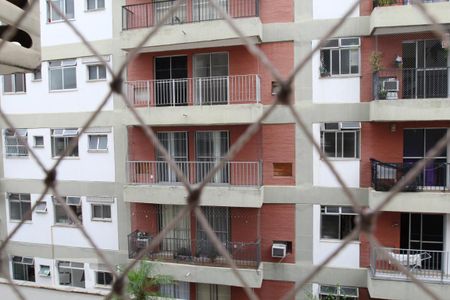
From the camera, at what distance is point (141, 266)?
21.3ft

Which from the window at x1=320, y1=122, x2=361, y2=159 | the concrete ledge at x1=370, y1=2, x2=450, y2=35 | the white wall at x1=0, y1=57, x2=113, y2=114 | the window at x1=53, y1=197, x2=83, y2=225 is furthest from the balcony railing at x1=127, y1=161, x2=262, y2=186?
the concrete ledge at x1=370, y1=2, x2=450, y2=35

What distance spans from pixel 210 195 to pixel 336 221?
2.32 m

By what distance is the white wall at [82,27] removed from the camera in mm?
7570

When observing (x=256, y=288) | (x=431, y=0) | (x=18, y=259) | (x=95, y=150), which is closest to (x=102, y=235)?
(x=95, y=150)

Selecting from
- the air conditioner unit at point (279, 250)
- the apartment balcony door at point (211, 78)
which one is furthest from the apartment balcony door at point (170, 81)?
the air conditioner unit at point (279, 250)

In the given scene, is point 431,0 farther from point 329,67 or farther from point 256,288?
point 256,288

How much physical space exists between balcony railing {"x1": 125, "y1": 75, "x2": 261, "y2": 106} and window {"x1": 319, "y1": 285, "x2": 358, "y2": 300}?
3654 millimetres

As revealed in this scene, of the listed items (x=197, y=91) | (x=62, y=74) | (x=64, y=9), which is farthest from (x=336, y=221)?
(x=64, y=9)

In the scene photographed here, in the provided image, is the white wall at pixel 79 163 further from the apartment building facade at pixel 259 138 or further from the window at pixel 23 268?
the window at pixel 23 268

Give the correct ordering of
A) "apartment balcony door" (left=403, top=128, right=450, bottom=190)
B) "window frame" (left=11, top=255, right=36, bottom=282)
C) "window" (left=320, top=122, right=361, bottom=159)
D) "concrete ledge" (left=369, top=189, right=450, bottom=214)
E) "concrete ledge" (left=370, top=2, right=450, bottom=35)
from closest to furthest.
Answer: "concrete ledge" (left=370, top=2, right=450, bottom=35)
"concrete ledge" (left=369, top=189, right=450, bottom=214)
"apartment balcony door" (left=403, top=128, right=450, bottom=190)
"window" (left=320, top=122, right=361, bottom=159)
"window frame" (left=11, top=255, right=36, bottom=282)

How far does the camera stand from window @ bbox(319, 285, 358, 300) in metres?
6.59

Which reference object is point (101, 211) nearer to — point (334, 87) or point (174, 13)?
point (174, 13)

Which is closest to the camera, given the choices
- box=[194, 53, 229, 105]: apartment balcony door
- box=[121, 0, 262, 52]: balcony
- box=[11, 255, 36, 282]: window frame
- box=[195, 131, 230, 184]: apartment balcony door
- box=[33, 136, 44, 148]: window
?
box=[121, 0, 262, 52]: balcony

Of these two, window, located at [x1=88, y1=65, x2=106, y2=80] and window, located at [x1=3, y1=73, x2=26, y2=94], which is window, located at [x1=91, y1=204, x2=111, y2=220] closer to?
window, located at [x1=88, y1=65, x2=106, y2=80]
